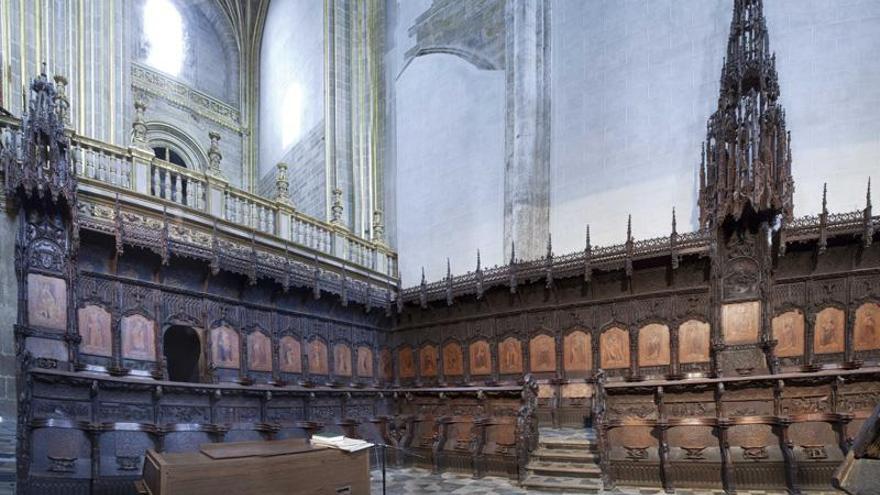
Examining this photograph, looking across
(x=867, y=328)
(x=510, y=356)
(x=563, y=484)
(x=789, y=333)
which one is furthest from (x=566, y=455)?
(x=867, y=328)

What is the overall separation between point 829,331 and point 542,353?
17.0 feet

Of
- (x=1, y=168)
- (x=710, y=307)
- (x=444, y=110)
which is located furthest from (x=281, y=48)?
(x=710, y=307)

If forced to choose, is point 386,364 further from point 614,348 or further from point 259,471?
point 259,471

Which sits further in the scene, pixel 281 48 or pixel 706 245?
pixel 281 48

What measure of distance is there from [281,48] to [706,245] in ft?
64.0

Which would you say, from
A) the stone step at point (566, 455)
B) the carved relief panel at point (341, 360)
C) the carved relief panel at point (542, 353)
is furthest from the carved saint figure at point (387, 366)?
the stone step at point (566, 455)

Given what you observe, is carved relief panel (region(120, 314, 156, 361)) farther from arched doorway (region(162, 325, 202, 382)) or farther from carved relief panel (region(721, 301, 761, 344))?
carved relief panel (region(721, 301, 761, 344))

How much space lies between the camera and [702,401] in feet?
26.1

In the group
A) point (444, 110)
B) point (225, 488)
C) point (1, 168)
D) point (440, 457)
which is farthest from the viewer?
point (444, 110)

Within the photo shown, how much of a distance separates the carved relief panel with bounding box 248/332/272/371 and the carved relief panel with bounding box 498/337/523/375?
5089 mm

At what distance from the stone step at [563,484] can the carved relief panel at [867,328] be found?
520 cm

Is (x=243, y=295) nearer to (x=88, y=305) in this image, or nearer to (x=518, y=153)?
(x=88, y=305)

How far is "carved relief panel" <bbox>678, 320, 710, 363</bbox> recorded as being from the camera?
32.8 ft

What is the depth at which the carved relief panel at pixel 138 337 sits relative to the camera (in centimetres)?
Answer: 899
